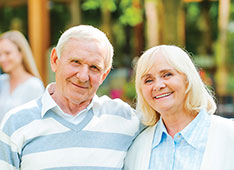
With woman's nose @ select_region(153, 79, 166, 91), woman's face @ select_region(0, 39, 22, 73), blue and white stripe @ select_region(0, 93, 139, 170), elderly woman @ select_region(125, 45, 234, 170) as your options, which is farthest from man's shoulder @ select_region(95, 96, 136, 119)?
woman's face @ select_region(0, 39, 22, 73)

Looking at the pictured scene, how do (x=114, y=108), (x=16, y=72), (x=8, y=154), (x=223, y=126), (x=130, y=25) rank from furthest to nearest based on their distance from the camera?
(x=130, y=25) → (x=16, y=72) → (x=114, y=108) → (x=223, y=126) → (x=8, y=154)

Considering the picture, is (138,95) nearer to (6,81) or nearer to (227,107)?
(6,81)

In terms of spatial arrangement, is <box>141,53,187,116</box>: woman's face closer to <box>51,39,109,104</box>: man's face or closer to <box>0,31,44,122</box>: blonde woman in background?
<box>51,39,109,104</box>: man's face

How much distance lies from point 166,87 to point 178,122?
0.81ft

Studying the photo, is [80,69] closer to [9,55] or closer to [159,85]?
[159,85]

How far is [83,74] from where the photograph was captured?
2326 mm

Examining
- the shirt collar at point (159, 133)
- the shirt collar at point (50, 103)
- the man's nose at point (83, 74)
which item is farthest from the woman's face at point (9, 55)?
the shirt collar at point (159, 133)

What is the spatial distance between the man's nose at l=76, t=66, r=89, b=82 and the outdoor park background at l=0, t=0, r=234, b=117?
863mm

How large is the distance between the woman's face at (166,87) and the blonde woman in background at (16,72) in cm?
208

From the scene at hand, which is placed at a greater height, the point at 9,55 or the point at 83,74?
the point at 83,74

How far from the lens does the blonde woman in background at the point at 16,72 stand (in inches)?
166

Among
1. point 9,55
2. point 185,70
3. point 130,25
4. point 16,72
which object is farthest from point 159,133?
point 130,25

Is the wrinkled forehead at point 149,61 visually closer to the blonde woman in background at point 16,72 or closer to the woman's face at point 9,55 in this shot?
the blonde woman in background at point 16,72

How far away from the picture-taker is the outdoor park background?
6949 mm
